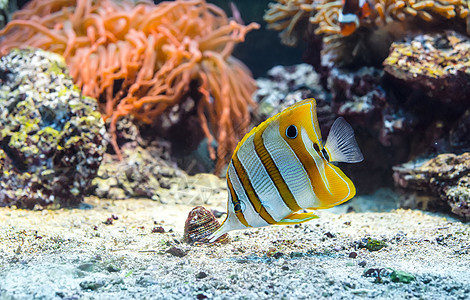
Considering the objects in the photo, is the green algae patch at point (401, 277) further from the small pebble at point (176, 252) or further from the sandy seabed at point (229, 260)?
the small pebble at point (176, 252)

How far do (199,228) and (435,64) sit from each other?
8.61 ft

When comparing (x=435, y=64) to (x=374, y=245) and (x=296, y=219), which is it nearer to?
(x=374, y=245)

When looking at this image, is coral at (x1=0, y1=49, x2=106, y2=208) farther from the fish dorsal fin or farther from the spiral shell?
the fish dorsal fin

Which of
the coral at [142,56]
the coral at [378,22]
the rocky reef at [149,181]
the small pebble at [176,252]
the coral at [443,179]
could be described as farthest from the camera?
the coral at [142,56]

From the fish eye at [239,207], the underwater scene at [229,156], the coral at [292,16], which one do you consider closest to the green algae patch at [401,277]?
the underwater scene at [229,156]

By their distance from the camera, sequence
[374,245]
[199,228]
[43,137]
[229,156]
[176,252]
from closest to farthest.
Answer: [176,252]
[374,245]
[199,228]
[43,137]
[229,156]

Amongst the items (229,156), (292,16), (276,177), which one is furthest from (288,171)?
(292,16)

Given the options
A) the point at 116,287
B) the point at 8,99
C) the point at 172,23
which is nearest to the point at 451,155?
the point at 116,287

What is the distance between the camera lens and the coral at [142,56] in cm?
418

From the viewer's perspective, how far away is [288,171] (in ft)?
5.98

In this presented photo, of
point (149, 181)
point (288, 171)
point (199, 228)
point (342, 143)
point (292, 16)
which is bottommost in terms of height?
point (149, 181)

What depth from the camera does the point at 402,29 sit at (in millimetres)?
3662

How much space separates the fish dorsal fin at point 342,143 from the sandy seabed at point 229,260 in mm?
626

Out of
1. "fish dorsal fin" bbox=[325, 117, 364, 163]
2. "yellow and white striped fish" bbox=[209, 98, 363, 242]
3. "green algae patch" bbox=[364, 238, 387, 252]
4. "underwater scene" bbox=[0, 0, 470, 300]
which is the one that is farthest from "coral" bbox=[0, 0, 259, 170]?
"fish dorsal fin" bbox=[325, 117, 364, 163]
